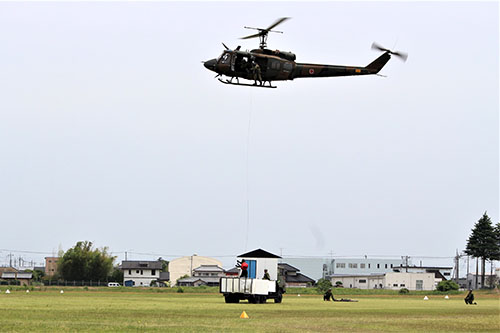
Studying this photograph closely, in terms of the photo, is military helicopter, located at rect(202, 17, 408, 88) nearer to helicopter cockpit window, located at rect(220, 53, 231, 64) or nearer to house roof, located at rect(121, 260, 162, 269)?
helicopter cockpit window, located at rect(220, 53, 231, 64)

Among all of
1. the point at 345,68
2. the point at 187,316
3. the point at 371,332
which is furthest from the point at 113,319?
the point at 345,68

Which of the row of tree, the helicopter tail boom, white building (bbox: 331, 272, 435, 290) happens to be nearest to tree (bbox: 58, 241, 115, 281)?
the row of tree

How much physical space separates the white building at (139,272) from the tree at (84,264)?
8.64 m

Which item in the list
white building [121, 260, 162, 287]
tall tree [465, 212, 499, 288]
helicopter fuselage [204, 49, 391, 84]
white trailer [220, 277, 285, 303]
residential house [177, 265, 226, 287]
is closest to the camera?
white trailer [220, 277, 285, 303]

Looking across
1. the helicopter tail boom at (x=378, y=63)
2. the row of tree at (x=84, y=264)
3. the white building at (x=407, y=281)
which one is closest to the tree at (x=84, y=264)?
the row of tree at (x=84, y=264)

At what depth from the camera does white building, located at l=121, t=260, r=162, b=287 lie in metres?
174

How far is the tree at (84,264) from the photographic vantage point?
538ft

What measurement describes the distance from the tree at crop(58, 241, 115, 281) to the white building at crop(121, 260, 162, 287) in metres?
8.64

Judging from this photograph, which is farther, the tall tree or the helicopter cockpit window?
the tall tree

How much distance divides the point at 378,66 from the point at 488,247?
111m

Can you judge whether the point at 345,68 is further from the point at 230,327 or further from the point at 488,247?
the point at 488,247

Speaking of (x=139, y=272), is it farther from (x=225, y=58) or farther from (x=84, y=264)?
(x=225, y=58)

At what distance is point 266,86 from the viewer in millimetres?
45969

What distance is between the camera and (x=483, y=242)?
155625 mm
